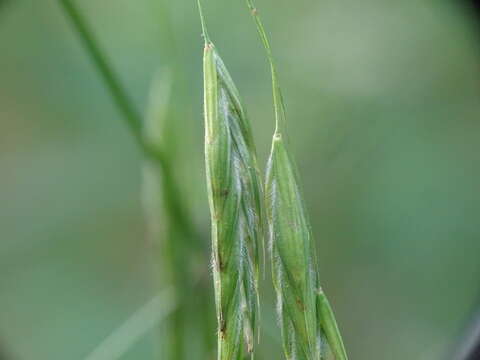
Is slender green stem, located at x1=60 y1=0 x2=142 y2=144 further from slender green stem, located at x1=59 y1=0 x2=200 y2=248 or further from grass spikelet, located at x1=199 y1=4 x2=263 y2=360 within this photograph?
grass spikelet, located at x1=199 y1=4 x2=263 y2=360

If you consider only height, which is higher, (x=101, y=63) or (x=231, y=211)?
(x=101, y=63)

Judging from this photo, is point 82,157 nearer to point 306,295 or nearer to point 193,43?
point 193,43

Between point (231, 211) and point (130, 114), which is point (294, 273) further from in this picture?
point (130, 114)

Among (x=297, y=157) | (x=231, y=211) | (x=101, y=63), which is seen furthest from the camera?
(x=297, y=157)

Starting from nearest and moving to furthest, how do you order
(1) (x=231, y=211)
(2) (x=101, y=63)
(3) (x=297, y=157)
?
(1) (x=231, y=211)
(2) (x=101, y=63)
(3) (x=297, y=157)

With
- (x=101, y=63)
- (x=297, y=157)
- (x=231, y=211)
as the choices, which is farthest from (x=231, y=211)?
(x=297, y=157)

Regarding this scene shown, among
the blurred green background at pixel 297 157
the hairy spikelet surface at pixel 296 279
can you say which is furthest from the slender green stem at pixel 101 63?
the hairy spikelet surface at pixel 296 279

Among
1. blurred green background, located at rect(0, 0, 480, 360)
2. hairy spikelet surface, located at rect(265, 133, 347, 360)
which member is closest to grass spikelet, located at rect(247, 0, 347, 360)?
hairy spikelet surface, located at rect(265, 133, 347, 360)
